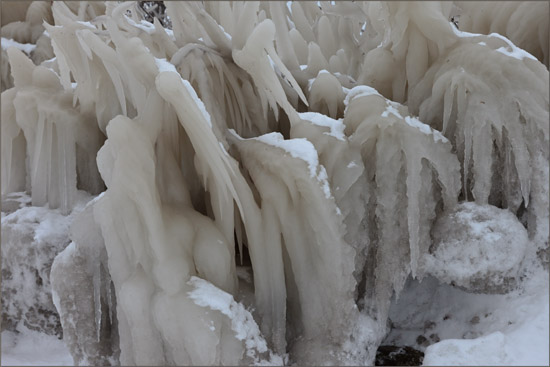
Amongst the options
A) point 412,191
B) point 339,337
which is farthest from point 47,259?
point 412,191

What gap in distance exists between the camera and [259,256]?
298cm

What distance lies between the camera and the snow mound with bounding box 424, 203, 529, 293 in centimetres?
300

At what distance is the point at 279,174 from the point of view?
9.62 ft

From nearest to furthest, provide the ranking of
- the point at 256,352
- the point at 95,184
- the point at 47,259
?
the point at 256,352, the point at 47,259, the point at 95,184

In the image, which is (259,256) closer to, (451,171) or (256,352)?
(256,352)

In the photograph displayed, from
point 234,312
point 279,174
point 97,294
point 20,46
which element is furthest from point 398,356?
point 20,46

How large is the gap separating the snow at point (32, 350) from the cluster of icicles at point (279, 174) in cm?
89

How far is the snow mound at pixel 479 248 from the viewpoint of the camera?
3000 mm

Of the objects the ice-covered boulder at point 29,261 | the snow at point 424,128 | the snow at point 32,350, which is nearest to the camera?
the snow at point 424,128

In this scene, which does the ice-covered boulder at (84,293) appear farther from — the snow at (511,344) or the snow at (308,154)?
the snow at (511,344)

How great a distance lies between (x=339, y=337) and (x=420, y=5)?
2.10 meters

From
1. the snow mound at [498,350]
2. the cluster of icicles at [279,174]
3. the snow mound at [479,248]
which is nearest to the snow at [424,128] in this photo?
the cluster of icicles at [279,174]

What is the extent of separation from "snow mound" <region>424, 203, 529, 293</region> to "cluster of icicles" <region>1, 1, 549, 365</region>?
4.3 inches

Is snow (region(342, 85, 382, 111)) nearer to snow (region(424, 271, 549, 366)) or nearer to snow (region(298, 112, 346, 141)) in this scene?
snow (region(298, 112, 346, 141))
